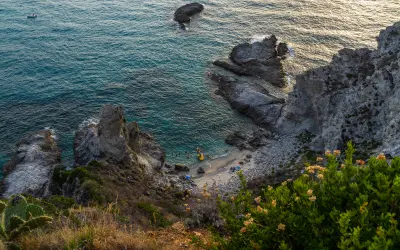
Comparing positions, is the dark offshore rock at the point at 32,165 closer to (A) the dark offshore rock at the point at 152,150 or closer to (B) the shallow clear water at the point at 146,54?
(B) the shallow clear water at the point at 146,54

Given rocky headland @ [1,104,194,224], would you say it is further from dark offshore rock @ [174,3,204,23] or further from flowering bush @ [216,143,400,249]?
dark offshore rock @ [174,3,204,23]

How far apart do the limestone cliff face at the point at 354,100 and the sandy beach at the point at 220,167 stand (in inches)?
331

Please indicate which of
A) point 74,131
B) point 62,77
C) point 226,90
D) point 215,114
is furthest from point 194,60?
point 74,131

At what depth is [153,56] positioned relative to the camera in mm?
73750

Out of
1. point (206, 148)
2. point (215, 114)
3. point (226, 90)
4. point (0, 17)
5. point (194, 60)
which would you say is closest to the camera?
point (206, 148)

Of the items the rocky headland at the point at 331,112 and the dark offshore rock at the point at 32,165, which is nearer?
the rocky headland at the point at 331,112

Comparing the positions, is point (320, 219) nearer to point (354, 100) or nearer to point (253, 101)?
point (354, 100)

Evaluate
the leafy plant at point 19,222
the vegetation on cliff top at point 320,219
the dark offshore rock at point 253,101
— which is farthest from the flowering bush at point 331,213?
the dark offshore rock at point 253,101

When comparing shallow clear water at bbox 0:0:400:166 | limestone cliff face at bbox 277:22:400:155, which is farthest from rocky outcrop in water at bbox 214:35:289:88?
limestone cliff face at bbox 277:22:400:155

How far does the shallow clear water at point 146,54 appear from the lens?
56625 mm

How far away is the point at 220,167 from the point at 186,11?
52.0 meters

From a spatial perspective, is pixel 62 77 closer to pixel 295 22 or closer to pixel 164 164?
pixel 164 164

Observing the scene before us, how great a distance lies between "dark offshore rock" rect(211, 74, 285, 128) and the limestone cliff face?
3.00m

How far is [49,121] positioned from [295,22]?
5983 cm
